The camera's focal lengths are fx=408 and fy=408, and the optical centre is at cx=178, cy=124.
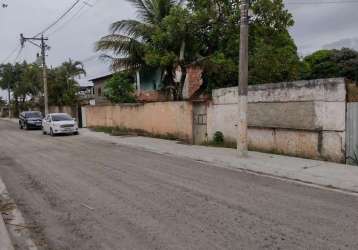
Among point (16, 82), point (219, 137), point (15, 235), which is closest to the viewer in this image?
point (15, 235)

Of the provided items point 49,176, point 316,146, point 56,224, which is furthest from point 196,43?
point 56,224

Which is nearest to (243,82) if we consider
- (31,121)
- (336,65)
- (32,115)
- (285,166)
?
(285,166)

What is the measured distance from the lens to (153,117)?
22.9 metres

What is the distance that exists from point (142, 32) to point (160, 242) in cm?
1838

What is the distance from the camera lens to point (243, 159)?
43.6 ft

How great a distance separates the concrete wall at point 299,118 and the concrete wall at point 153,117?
3.40 metres

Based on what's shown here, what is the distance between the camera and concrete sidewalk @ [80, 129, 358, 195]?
984 centimetres

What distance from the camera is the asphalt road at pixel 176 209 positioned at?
19.1ft

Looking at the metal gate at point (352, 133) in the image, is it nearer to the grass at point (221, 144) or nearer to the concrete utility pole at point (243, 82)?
the concrete utility pole at point (243, 82)

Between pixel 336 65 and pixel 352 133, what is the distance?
2390cm

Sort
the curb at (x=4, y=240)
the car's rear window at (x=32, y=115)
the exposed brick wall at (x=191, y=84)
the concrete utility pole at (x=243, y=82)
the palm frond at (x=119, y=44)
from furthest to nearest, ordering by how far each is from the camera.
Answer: the car's rear window at (x=32, y=115) < the exposed brick wall at (x=191, y=84) < the palm frond at (x=119, y=44) < the concrete utility pole at (x=243, y=82) < the curb at (x=4, y=240)

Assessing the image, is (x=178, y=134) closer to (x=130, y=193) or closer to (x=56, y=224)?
(x=130, y=193)

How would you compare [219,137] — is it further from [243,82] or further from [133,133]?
[133,133]

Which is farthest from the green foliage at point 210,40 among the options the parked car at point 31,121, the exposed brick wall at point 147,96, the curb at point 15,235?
the parked car at point 31,121
